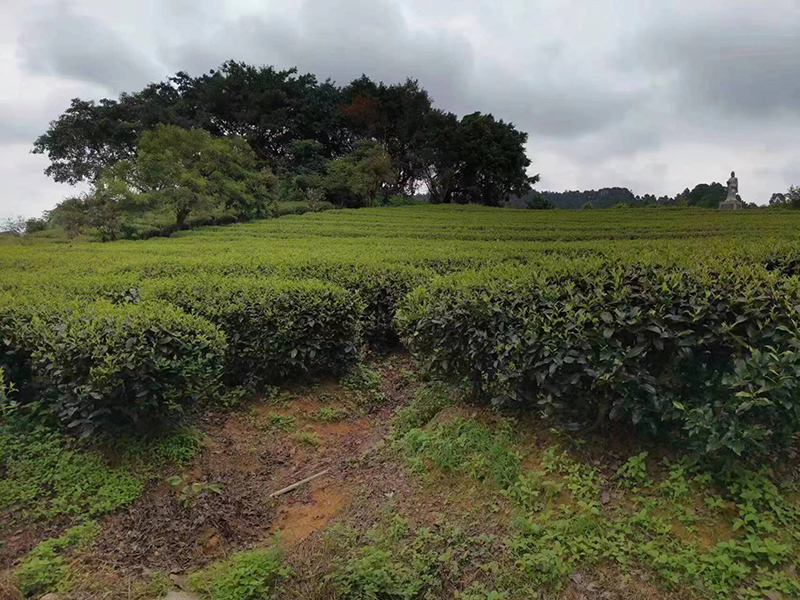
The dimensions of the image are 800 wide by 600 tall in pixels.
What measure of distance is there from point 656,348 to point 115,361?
10.2 feet

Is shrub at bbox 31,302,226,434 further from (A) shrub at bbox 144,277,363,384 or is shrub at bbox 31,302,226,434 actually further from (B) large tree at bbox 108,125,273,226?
(B) large tree at bbox 108,125,273,226

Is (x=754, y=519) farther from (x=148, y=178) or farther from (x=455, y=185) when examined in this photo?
(x=455, y=185)

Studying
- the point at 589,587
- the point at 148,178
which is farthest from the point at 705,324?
the point at 148,178

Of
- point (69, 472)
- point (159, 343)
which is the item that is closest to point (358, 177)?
point (159, 343)

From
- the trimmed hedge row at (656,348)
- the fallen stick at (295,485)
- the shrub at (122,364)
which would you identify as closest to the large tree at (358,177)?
the shrub at (122,364)

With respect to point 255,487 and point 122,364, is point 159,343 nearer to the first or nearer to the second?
point 122,364

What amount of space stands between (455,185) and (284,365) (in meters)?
32.6

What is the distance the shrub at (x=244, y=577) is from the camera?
221 centimetres

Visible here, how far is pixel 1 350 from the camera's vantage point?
3596mm

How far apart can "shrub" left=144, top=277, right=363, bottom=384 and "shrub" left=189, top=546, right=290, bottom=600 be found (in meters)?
1.90

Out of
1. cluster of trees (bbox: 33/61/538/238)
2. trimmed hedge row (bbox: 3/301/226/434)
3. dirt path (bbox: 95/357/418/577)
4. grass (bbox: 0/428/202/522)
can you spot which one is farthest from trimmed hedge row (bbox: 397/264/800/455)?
cluster of trees (bbox: 33/61/538/238)

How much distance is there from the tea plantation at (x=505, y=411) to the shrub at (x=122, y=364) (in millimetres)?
15

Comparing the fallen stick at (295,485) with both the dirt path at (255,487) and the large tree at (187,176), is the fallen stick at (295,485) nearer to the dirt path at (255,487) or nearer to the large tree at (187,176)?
the dirt path at (255,487)

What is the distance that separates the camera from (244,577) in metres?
2.26
